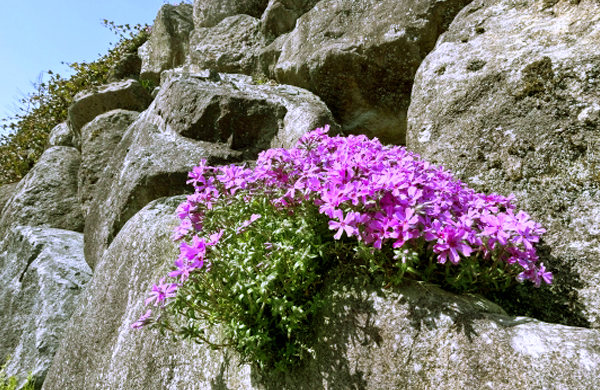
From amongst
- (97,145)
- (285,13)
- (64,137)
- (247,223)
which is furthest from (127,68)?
(247,223)

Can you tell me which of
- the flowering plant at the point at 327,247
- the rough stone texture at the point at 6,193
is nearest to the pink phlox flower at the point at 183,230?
the flowering plant at the point at 327,247

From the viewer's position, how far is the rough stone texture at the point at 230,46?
23.9 ft

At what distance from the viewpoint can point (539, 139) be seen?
2930 mm

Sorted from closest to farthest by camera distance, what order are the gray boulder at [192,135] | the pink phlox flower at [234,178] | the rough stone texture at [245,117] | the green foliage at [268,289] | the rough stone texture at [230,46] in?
the green foliage at [268,289] < the pink phlox flower at [234,178] < the gray boulder at [192,135] < the rough stone texture at [245,117] < the rough stone texture at [230,46]

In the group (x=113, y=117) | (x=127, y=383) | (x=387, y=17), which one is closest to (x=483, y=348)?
(x=127, y=383)

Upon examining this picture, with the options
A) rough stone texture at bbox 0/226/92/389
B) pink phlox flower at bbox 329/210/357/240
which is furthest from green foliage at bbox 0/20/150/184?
pink phlox flower at bbox 329/210/357/240

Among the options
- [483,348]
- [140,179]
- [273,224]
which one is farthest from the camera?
[140,179]

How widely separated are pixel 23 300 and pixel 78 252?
0.96 m

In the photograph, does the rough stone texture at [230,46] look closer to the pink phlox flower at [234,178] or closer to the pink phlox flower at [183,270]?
the pink phlox flower at [234,178]

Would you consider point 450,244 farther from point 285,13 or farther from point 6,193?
point 6,193

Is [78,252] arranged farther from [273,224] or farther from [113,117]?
[273,224]

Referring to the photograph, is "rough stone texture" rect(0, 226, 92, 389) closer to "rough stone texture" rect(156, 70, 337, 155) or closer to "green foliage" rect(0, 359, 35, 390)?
"green foliage" rect(0, 359, 35, 390)

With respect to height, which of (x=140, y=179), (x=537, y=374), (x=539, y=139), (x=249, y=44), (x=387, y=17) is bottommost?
(x=537, y=374)

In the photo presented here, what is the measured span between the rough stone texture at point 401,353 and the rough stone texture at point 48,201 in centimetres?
485
